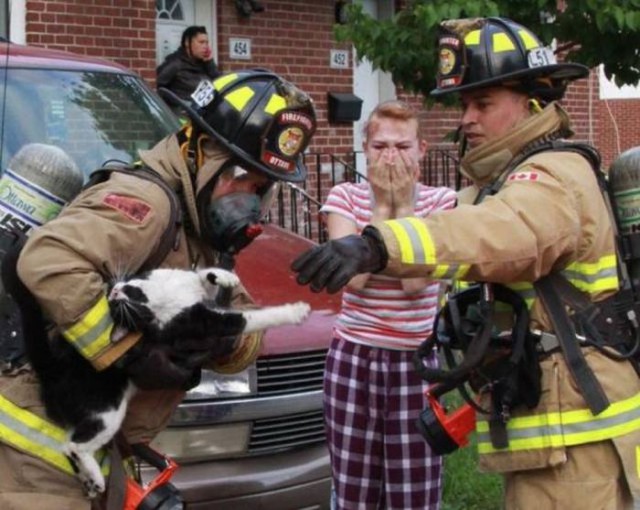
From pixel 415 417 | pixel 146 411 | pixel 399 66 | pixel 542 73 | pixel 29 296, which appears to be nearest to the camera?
pixel 29 296

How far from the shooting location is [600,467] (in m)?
3.48

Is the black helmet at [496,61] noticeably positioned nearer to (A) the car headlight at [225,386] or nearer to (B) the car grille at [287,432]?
(A) the car headlight at [225,386]

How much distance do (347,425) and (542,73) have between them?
5.83 ft

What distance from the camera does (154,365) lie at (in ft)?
10.2

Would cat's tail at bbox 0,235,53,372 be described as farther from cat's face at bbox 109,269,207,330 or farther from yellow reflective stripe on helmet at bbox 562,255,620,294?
yellow reflective stripe on helmet at bbox 562,255,620,294

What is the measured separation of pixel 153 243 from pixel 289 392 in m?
1.98

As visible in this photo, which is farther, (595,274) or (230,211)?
(595,274)

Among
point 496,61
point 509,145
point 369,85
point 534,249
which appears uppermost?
point 369,85

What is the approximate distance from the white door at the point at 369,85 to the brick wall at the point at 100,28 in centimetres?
295

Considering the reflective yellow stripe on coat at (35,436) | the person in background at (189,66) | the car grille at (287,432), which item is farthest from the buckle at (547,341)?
the person in background at (189,66)

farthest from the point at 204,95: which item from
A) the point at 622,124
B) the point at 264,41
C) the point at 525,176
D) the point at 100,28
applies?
the point at 622,124

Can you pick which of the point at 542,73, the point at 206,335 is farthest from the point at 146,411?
the point at 542,73

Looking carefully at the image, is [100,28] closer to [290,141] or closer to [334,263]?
[290,141]

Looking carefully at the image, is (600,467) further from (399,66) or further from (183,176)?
(399,66)
